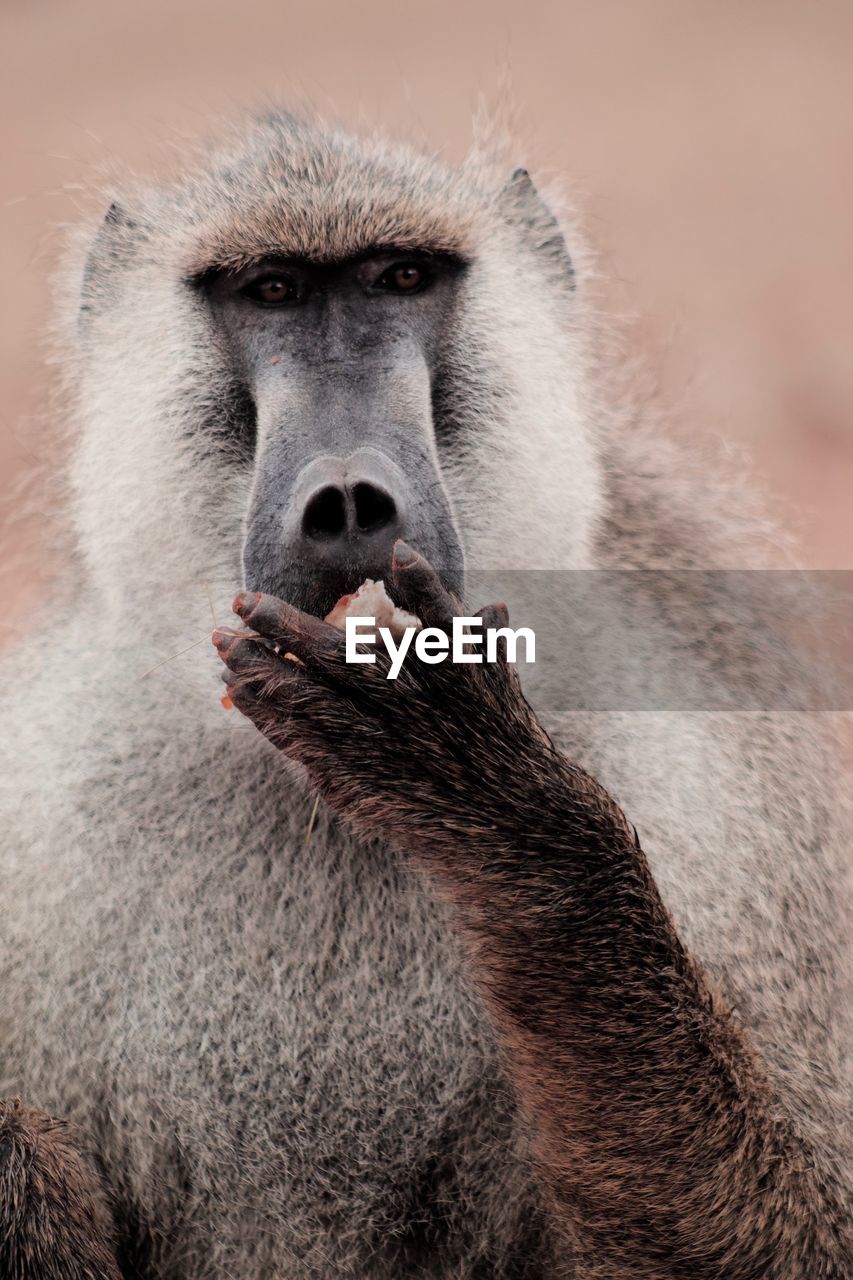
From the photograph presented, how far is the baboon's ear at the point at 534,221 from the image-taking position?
9.55 ft

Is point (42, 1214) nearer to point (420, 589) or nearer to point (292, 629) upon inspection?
point (292, 629)

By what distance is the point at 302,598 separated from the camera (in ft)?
7.37

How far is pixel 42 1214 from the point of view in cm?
230

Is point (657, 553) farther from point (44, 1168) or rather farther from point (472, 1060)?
point (44, 1168)

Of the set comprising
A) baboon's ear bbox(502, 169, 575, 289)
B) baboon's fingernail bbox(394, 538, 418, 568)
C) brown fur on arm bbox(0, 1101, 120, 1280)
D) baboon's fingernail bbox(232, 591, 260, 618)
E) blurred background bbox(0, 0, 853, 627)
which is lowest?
brown fur on arm bbox(0, 1101, 120, 1280)

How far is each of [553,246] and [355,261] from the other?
0.51 metres

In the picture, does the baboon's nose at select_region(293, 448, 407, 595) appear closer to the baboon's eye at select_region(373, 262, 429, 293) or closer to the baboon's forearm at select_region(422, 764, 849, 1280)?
the baboon's forearm at select_region(422, 764, 849, 1280)

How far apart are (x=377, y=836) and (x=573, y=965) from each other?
33 centimetres

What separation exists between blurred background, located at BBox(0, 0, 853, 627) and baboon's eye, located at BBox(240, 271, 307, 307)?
5368 mm

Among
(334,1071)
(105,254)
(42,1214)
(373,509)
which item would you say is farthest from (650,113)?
(42,1214)

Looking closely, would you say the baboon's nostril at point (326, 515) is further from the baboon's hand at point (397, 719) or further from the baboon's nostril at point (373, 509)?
the baboon's hand at point (397, 719)

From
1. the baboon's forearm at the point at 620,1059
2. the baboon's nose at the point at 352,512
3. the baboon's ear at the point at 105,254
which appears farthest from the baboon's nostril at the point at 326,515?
the baboon's ear at the point at 105,254

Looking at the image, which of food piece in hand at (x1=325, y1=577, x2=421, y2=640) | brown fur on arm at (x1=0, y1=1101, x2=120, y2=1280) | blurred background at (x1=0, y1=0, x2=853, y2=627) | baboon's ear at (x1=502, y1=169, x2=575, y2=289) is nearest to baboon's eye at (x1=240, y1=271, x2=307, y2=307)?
baboon's ear at (x1=502, y1=169, x2=575, y2=289)

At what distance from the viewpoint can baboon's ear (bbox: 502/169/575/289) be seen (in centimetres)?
291
